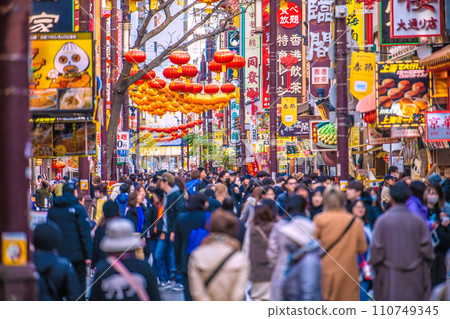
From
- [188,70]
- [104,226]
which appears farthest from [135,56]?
[104,226]

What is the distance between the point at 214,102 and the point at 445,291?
68.1 feet

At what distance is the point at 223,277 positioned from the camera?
19.8 ft

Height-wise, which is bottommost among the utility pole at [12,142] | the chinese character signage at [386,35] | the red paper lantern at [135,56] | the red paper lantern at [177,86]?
the utility pole at [12,142]

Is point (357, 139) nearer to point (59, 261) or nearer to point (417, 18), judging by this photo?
point (417, 18)

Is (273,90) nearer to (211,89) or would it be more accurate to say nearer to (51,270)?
(211,89)

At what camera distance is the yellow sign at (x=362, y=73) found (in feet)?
66.3

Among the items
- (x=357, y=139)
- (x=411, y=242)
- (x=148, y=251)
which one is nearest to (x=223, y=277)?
(x=411, y=242)

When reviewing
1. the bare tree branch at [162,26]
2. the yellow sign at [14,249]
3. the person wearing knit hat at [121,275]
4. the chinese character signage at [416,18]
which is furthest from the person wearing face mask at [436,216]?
the bare tree branch at [162,26]

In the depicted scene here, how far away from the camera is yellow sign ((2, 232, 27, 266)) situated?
4.62 metres

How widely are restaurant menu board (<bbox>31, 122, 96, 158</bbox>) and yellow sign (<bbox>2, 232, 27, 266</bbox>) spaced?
28.2 ft

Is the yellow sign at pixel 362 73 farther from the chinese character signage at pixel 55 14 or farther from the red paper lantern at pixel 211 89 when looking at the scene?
the chinese character signage at pixel 55 14

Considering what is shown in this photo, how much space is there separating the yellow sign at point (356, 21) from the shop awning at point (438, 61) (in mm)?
9183

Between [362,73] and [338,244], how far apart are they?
1377 centimetres

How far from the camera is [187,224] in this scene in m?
9.25
